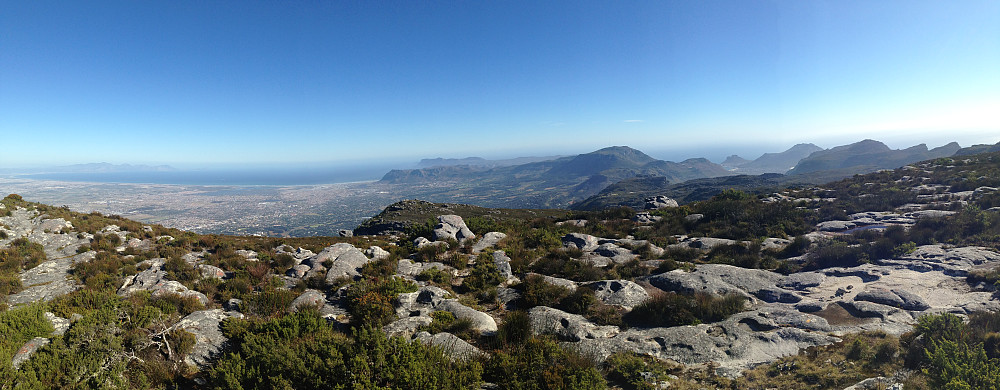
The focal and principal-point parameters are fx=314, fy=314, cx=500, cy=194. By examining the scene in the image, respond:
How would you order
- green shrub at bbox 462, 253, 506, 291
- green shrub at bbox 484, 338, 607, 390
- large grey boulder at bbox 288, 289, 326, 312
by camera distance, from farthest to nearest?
green shrub at bbox 462, 253, 506, 291
large grey boulder at bbox 288, 289, 326, 312
green shrub at bbox 484, 338, 607, 390

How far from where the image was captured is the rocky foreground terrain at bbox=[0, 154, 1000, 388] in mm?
7090

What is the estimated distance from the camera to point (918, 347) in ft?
Answer: 24.4

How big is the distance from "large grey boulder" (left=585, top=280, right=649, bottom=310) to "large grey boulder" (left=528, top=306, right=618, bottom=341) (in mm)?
1615

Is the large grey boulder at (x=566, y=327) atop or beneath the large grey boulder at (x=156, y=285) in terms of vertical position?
beneath

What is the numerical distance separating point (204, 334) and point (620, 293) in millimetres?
13508

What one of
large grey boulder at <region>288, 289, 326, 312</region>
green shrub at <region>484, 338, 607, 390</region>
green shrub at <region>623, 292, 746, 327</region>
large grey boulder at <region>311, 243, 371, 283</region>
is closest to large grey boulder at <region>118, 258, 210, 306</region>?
large grey boulder at <region>288, 289, 326, 312</region>

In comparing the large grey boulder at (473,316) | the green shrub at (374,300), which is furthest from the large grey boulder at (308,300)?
the large grey boulder at (473,316)

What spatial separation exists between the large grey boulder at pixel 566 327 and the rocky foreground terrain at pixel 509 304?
0.24 feet

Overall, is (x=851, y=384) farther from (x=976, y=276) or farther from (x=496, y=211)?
(x=496, y=211)

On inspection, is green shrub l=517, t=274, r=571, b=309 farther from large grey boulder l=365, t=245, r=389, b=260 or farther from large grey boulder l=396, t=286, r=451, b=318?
large grey boulder l=365, t=245, r=389, b=260

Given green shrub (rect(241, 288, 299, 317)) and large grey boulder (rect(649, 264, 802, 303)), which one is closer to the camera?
green shrub (rect(241, 288, 299, 317))

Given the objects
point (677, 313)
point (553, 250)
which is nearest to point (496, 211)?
point (553, 250)

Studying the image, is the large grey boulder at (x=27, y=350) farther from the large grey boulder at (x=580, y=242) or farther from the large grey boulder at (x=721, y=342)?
the large grey boulder at (x=580, y=242)

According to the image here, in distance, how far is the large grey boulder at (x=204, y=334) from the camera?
7840mm
